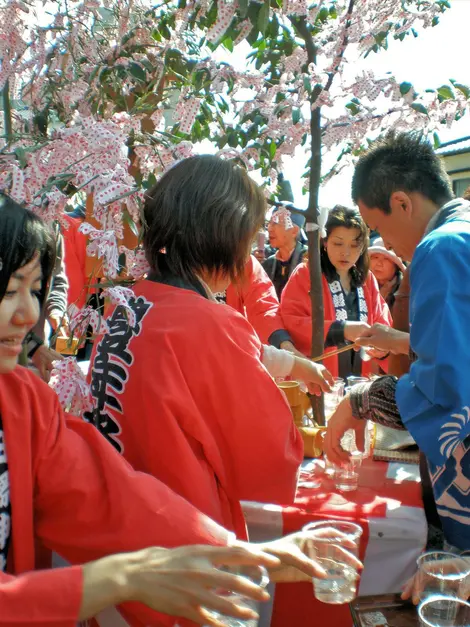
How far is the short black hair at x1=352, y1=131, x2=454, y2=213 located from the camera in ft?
6.56

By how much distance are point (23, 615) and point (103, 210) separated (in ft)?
3.27

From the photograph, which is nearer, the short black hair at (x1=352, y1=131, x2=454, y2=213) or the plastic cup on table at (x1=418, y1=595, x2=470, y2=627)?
the plastic cup on table at (x1=418, y1=595, x2=470, y2=627)

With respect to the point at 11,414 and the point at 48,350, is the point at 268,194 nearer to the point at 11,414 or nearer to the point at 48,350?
the point at 48,350

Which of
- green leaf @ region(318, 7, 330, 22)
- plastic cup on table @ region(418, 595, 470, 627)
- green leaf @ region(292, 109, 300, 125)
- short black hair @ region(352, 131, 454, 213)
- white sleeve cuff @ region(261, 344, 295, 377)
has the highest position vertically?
green leaf @ region(318, 7, 330, 22)

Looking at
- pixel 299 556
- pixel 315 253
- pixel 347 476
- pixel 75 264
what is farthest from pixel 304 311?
pixel 299 556

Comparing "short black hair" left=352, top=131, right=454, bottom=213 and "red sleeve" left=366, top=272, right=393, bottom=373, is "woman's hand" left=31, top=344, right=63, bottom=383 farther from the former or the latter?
"red sleeve" left=366, top=272, right=393, bottom=373

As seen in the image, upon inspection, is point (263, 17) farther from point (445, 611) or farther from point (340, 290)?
point (340, 290)

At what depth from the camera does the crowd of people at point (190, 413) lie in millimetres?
998

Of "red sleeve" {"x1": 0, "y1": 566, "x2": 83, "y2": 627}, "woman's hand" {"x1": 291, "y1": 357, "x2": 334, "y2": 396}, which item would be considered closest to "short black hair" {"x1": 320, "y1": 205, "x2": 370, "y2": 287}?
"woman's hand" {"x1": 291, "y1": 357, "x2": 334, "y2": 396}

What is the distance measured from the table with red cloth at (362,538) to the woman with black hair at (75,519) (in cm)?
54

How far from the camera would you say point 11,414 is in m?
1.17

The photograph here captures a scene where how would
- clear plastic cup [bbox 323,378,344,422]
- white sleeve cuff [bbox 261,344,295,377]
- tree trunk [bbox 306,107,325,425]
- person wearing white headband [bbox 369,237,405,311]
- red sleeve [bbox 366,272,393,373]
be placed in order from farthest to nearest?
person wearing white headband [bbox 369,237,405,311]
red sleeve [bbox 366,272,393,373]
tree trunk [bbox 306,107,325,425]
clear plastic cup [bbox 323,378,344,422]
white sleeve cuff [bbox 261,344,295,377]

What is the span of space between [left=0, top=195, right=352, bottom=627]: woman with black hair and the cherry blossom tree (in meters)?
0.55

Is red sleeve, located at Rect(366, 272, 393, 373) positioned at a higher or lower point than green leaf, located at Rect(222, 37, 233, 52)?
lower
